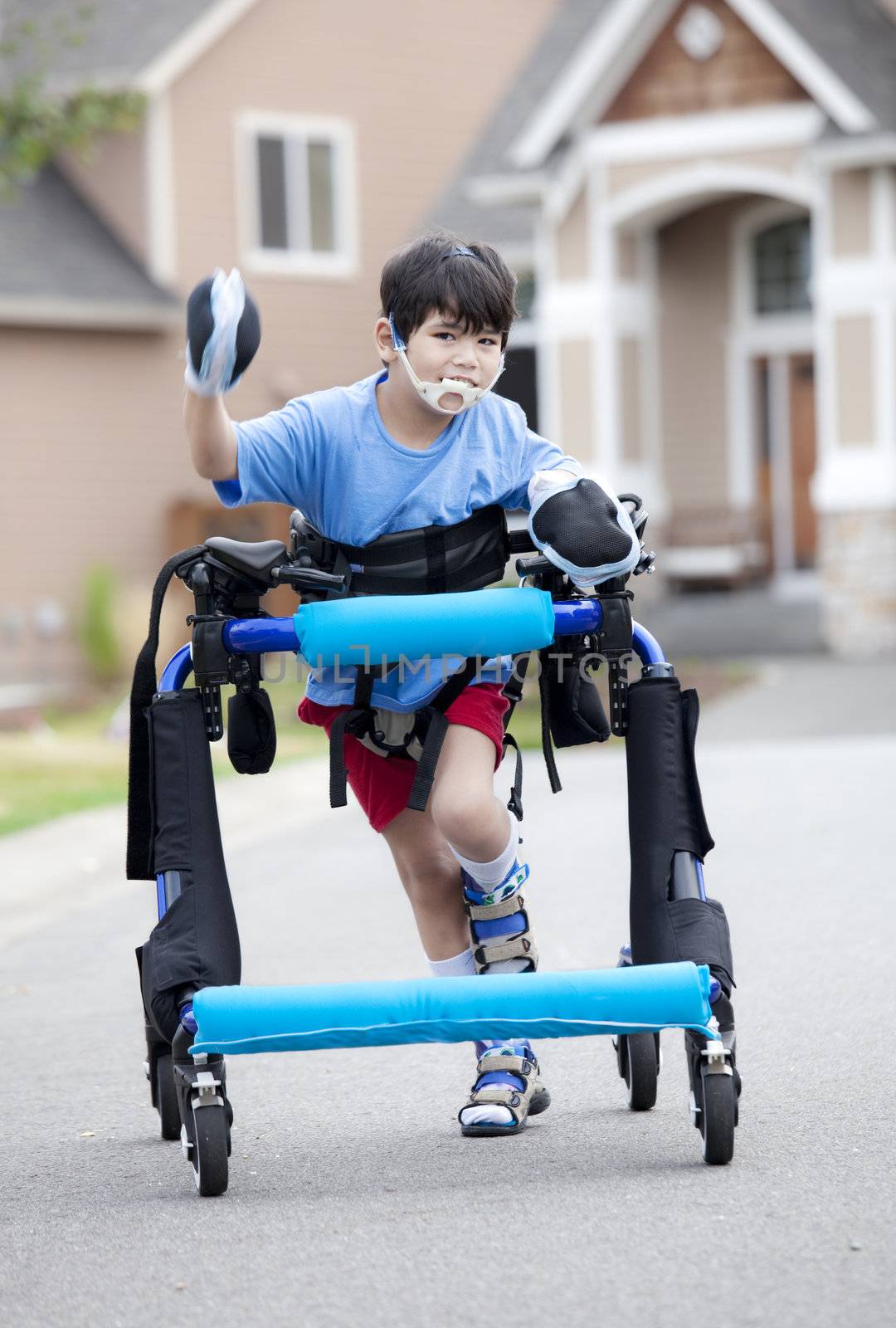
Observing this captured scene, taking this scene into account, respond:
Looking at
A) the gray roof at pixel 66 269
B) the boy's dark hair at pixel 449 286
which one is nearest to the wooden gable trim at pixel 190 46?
the gray roof at pixel 66 269

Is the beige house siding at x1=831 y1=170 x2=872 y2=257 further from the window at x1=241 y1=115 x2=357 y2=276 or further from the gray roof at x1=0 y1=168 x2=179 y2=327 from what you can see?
the window at x1=241 y1=115 x2=357 y2=276

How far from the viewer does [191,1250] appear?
145 inches

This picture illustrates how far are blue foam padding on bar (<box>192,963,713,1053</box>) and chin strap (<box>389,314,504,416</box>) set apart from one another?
1158mm

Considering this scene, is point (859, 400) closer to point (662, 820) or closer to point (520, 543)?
point (520, 543)

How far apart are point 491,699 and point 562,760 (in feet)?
28.0

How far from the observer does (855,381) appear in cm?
1822

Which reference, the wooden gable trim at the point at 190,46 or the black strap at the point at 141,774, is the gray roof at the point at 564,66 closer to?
the wooden gable trim at the point at 190,46

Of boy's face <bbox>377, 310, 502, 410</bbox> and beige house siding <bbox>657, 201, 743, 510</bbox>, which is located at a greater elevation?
beige house siding <bbox>657, 201, 743, 510</bbox>

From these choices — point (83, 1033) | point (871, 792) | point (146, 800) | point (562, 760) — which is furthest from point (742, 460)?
point (146, 800)

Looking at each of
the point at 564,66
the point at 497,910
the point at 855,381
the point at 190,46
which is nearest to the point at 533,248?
the point at 564,66

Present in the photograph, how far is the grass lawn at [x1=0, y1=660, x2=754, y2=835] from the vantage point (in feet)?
37.3

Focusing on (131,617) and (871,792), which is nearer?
(871,792)

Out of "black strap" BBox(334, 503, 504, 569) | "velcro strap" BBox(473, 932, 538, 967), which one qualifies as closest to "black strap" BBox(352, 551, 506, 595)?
"black strap" BBox(334, 503, 504, 569)

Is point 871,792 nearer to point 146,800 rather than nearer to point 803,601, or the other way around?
point 146,800
